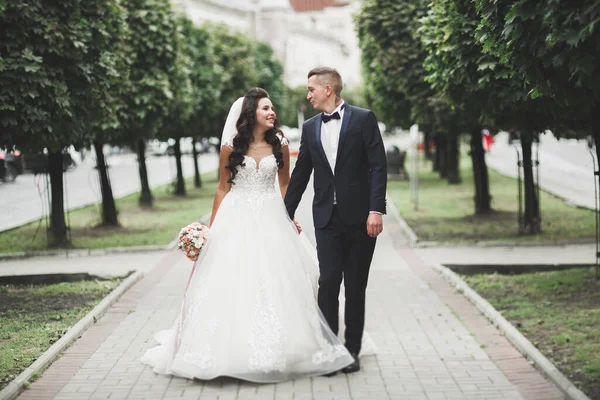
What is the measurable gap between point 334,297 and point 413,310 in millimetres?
2975

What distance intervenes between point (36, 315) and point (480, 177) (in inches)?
492

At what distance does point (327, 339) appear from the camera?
7.01 meters

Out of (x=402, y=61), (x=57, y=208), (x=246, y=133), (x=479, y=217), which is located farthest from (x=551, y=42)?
(x=479, y=217)

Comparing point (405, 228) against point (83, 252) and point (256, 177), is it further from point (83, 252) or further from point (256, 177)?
point (256, 177)

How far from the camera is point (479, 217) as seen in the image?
19906 millimetres

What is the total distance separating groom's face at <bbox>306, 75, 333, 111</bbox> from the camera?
690cm

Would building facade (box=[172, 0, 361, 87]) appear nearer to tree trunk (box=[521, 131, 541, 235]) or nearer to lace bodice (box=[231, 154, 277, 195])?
tree trunk (box=[521, 131, 541, 235])

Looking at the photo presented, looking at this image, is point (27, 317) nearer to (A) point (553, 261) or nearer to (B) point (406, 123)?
(A) point (553, 261)

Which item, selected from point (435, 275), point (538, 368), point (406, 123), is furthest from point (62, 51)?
point (406, 123)

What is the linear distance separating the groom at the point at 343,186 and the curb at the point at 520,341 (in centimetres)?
148

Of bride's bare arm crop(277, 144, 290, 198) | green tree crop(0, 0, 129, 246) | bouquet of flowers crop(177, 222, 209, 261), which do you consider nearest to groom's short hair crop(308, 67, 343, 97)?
bride's bare arm crop(277, 144, 290, 198)

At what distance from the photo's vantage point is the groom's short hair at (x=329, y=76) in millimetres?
6902

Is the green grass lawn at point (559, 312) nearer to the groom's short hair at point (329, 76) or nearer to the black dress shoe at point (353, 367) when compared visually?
the black dress shoe at point (353, 367)

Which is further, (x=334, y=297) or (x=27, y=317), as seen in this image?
(x=27, y=317)
